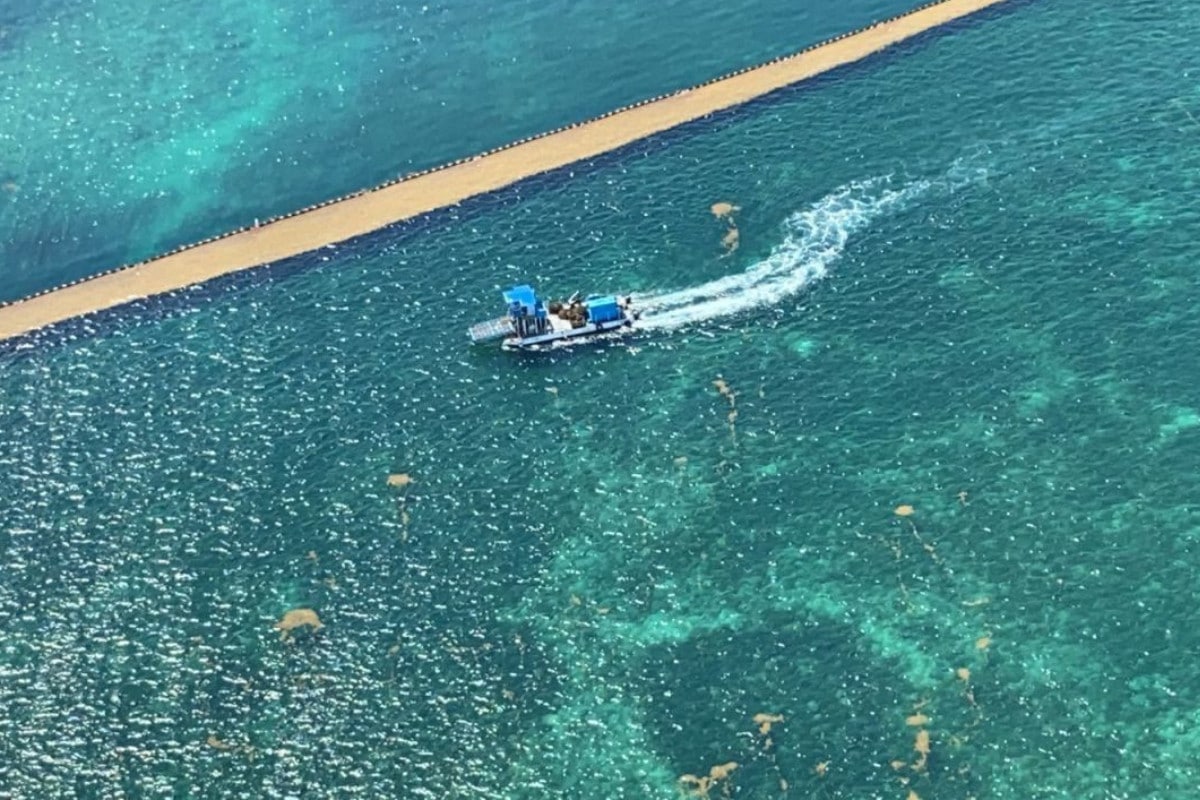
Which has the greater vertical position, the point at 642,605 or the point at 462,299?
the point at 462,299

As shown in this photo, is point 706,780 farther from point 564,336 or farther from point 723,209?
point 723,209

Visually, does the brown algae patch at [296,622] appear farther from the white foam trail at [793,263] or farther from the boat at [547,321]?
the white foam trail at [793,263]

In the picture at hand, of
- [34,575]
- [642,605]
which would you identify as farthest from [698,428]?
[34,575]

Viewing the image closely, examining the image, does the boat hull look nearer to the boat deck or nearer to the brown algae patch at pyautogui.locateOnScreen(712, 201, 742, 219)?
the boat deck

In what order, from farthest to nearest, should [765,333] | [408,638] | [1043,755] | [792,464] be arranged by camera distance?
[765,333], [792,464], [408,638], [1043,755]

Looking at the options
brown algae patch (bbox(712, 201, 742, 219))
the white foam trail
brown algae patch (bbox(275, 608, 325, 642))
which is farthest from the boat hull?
brown algae patch (bbox(275, 608, 325, 642))

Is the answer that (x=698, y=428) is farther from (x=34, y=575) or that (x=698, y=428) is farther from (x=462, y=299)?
(x=34, y=575)
